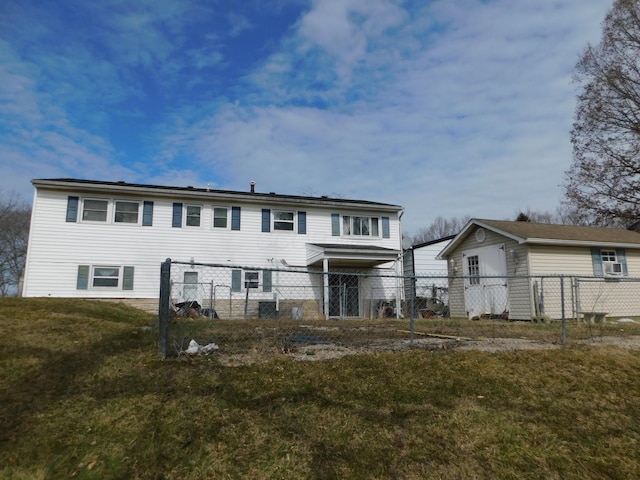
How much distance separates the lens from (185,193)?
16.7m

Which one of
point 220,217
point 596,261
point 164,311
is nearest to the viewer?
point 164,311

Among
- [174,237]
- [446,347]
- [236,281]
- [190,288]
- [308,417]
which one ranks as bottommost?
[308,417]

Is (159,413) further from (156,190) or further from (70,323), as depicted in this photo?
(156,190)

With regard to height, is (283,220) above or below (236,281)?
above

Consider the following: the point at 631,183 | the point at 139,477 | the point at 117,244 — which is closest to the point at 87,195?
the point at 117,244

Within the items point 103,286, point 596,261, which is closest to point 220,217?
point 103,286

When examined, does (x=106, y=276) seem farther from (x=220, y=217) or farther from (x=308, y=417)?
(x=308, y=417)

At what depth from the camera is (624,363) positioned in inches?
209

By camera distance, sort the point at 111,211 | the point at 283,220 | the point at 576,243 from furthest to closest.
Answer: the point at 283,220
the point at 111,211
the point at 576,243

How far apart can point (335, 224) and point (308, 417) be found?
625 inches

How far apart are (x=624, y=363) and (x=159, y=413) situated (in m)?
5.63

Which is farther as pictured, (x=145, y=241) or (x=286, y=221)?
(x=286, y=221)

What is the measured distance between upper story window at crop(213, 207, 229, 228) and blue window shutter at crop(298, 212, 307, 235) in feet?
10.6

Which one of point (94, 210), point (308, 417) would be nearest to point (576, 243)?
point (308, 417)
